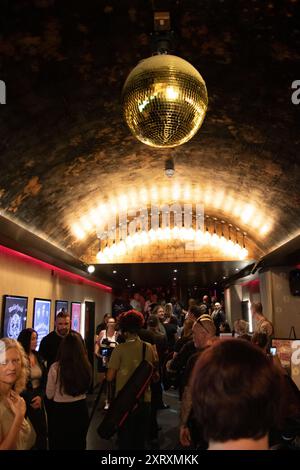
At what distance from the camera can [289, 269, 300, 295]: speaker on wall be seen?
900cm

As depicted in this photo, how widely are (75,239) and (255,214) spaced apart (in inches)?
171

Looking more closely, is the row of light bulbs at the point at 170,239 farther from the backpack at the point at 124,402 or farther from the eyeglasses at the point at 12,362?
the eyeglasses at the point at 12,362

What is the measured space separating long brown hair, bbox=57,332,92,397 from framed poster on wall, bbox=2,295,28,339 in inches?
106

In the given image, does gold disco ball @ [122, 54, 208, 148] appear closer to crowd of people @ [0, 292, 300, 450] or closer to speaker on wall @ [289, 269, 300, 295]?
crowd of people @ [0, 292, 300, 450]

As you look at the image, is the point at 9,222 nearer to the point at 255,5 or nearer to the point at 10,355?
the point at 10,355

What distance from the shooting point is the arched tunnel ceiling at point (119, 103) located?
346 centimetres

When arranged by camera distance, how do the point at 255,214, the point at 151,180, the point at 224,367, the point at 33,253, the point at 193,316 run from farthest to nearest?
1. the point at 255,214
2. the point at 151,180
3. the point at 33,253
4. the point at 193,316
5. the point at 224,367

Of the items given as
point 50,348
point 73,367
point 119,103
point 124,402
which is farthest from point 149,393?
point 119,103

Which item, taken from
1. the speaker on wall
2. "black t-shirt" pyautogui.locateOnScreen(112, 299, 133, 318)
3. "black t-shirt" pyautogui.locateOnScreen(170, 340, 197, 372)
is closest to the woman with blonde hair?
"black t-shirt" pyautogui.locateOnScreen(170, 340, 197, 372)

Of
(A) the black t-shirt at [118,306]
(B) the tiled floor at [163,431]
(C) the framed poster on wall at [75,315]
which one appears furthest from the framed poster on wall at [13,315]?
(A) the black t-shirt at [118,306]

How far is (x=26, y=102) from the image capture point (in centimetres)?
425

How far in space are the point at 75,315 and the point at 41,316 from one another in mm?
2842

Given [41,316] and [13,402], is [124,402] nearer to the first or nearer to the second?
[13,402]

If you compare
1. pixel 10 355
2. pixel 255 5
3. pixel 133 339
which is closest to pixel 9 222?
pixel 133 339
